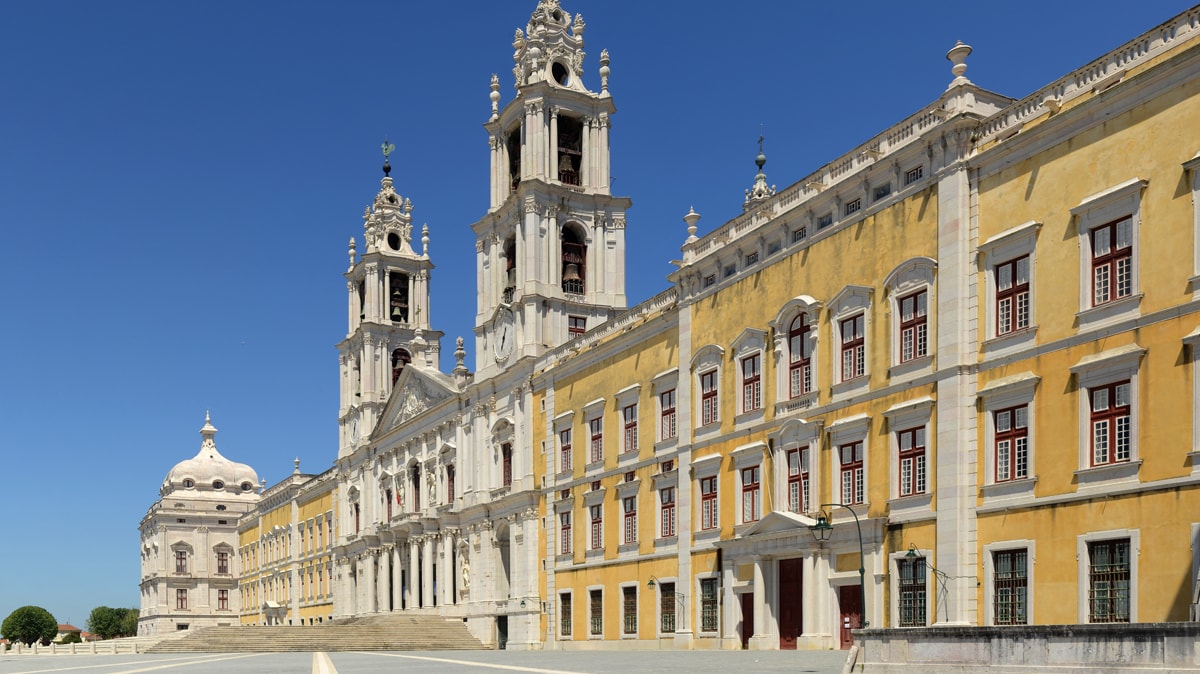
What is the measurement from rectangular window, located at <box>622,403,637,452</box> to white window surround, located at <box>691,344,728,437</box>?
15.2 ft

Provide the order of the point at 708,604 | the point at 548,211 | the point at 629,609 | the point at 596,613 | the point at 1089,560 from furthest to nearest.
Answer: the point at 548,211 → the point at 596,613 → the point at 629,609 → the point at 708,604 → the point at 1089,560

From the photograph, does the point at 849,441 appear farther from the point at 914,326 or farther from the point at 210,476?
the point at 210,476

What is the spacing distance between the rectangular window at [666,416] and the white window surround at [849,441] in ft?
29.6

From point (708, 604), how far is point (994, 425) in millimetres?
13323

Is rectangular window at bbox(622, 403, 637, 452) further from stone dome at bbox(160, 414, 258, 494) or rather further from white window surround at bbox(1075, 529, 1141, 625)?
stone dome at bbox(160, 414, 258, 494)

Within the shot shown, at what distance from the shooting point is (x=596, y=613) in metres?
46.5

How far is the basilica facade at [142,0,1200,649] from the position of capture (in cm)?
2464

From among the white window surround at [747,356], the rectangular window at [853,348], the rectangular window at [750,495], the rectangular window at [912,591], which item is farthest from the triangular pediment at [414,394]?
the rectangular window at [912,591]

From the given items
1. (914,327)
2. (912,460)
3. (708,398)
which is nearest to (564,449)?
(708,398)

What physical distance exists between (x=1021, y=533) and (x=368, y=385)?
55.0 m

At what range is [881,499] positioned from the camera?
31312 millimetres

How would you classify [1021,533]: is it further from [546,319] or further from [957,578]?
[546,319]

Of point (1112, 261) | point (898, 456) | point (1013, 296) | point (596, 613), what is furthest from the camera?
point (596, 613)

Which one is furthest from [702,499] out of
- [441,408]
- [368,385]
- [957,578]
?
[368,385]
